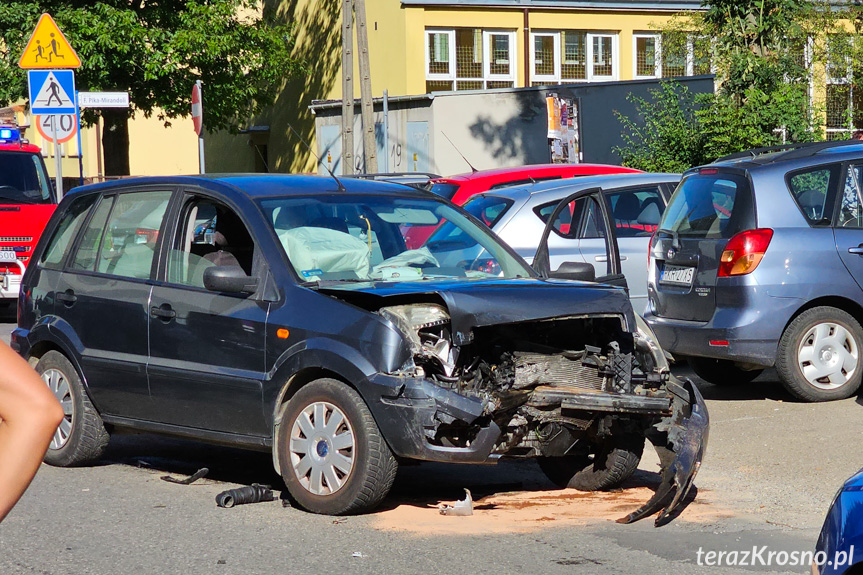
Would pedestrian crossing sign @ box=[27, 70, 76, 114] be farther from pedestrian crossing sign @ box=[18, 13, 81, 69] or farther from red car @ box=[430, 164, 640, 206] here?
red car @ box=[430, 164, 640, 206]

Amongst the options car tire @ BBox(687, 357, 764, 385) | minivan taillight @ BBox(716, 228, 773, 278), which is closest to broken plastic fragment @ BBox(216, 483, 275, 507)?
minivan taillight @ BBox(716, 228, 773, 278)

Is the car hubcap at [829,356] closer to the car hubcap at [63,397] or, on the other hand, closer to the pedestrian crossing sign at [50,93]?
the car hubcap at [63,397]

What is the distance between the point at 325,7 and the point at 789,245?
3082 centimetres

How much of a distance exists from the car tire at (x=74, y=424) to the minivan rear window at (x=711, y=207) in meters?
4.57

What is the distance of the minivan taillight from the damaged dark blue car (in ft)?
5.21

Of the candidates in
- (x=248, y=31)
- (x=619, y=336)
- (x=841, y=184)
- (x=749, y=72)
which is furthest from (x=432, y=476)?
(x=248, y=31)

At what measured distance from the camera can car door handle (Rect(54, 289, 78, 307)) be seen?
779 cm

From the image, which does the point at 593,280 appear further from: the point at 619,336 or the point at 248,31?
the point at 248,31

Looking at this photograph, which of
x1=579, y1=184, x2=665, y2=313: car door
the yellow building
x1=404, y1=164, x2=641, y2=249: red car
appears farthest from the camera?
the yellow building

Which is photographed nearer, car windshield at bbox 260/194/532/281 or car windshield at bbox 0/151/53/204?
car windshield at bbox 260/194/532/281

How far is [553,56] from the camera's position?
34.3 m

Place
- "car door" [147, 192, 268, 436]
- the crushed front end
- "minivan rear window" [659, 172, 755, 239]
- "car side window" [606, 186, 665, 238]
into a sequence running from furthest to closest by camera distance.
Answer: "car side window" [606, 186, 665, 238], "minivan rear window" [659, 172, 755, 239], "car door" [147, 192, 268, 436], the crushed front end

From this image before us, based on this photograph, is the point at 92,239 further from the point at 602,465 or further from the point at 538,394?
the point at 602,465

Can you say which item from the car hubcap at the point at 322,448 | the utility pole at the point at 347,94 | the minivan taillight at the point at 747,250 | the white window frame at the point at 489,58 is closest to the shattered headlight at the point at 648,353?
the car hubcap at the point at 322,448
